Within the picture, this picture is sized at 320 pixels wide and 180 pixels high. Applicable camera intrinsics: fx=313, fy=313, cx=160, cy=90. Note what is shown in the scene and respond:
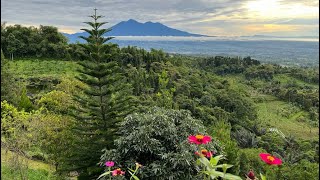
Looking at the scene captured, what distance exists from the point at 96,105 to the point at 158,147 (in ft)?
11.4

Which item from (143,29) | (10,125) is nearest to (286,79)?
(10,125)

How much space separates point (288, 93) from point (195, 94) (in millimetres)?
17679

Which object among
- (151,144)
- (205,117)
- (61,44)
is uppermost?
(61,44)

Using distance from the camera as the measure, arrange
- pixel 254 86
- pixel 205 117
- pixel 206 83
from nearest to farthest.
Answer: pixel 205 117 → pixel 206 83 → pixel 254 86

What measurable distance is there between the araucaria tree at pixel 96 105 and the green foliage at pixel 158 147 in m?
2.15

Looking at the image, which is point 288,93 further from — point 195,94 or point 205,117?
point 205,117

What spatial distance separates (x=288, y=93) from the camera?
148 ft

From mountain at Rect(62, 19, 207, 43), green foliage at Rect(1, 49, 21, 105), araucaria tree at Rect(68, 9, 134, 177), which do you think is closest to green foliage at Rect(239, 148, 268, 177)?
araucaria tree at Rect(68, 9, 134, 177)

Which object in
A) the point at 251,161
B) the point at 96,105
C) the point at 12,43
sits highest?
the point at 12,43

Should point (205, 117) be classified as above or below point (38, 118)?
below

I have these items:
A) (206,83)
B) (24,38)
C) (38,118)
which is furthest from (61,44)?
(38,118)

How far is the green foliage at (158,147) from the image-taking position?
6312 mm

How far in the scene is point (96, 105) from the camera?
9359 millimetres

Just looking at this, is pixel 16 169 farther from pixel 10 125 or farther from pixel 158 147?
pixel 158 147
